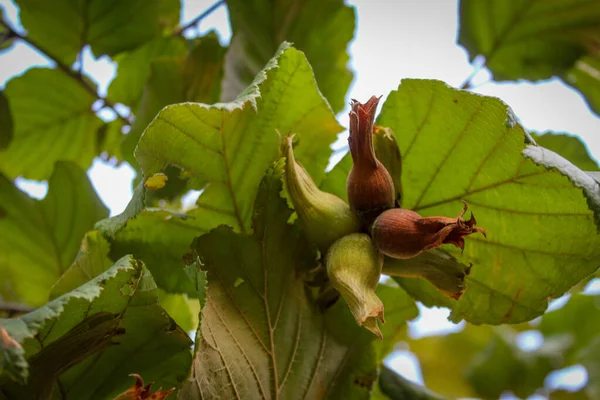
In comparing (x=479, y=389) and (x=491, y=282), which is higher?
(x=479, y=389)

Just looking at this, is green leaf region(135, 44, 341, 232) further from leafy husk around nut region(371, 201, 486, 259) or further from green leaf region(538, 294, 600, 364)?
green leaf region(538, 294, 600, 364)

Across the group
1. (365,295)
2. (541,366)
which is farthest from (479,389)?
(365,295)

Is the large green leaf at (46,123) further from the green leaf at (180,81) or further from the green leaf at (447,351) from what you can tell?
the green leaf at (447,351)

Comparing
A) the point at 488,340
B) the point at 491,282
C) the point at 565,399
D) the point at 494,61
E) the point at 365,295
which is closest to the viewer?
the point at 365,295

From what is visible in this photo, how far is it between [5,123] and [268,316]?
667 millimetres

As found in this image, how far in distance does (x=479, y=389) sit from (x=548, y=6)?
2.25ft

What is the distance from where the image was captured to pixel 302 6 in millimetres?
888

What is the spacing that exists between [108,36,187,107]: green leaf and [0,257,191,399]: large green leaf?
69cm

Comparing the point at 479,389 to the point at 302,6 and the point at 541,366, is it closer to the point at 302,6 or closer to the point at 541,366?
the point at 541,366

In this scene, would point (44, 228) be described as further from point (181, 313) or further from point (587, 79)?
point (587, 79)

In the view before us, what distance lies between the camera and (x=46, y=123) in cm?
118

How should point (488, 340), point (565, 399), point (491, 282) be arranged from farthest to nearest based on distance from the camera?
1. point (488, 340)
2. point (565, 399)
3. point (491, 282)

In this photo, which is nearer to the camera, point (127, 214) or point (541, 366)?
point (127, 214)

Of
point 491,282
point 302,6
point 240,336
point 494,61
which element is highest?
point 494,61
